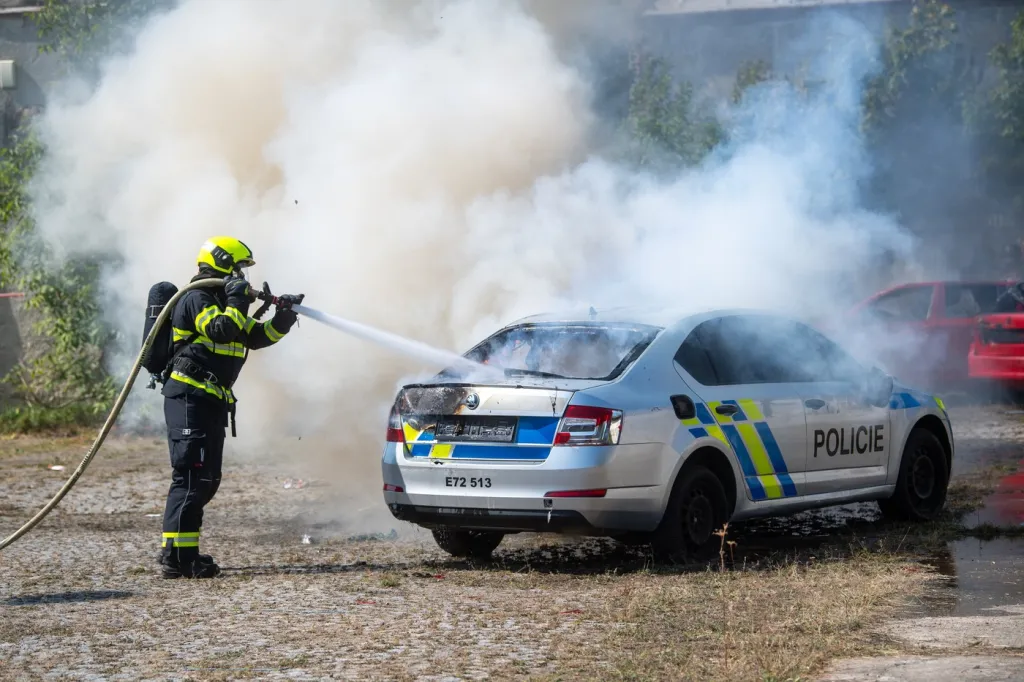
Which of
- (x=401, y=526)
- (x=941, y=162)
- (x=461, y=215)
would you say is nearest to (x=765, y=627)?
(x=401, y=526)

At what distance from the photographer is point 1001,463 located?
12656 mm

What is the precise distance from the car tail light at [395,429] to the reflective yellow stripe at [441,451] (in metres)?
0.25

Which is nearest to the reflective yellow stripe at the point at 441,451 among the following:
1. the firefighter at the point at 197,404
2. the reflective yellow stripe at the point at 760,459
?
the firefighter at the point at 197,404

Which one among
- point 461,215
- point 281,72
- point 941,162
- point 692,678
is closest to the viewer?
point 692,678

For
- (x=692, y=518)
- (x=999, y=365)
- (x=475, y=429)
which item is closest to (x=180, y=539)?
(x=475, y=429)

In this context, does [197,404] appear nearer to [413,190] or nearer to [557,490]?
[557,490]

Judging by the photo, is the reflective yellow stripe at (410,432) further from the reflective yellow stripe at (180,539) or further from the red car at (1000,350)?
the red car at (1000,350)

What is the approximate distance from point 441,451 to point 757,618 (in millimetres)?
2209

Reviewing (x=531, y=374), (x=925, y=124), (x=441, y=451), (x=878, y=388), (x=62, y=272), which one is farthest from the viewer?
(x=925, y=124)

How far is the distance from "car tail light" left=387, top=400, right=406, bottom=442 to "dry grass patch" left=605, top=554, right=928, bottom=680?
162 centimetres

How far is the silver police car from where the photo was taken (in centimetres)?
744

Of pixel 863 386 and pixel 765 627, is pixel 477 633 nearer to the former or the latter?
pixel 765 627

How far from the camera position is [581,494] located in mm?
7363

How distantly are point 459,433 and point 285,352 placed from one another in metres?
4.97
